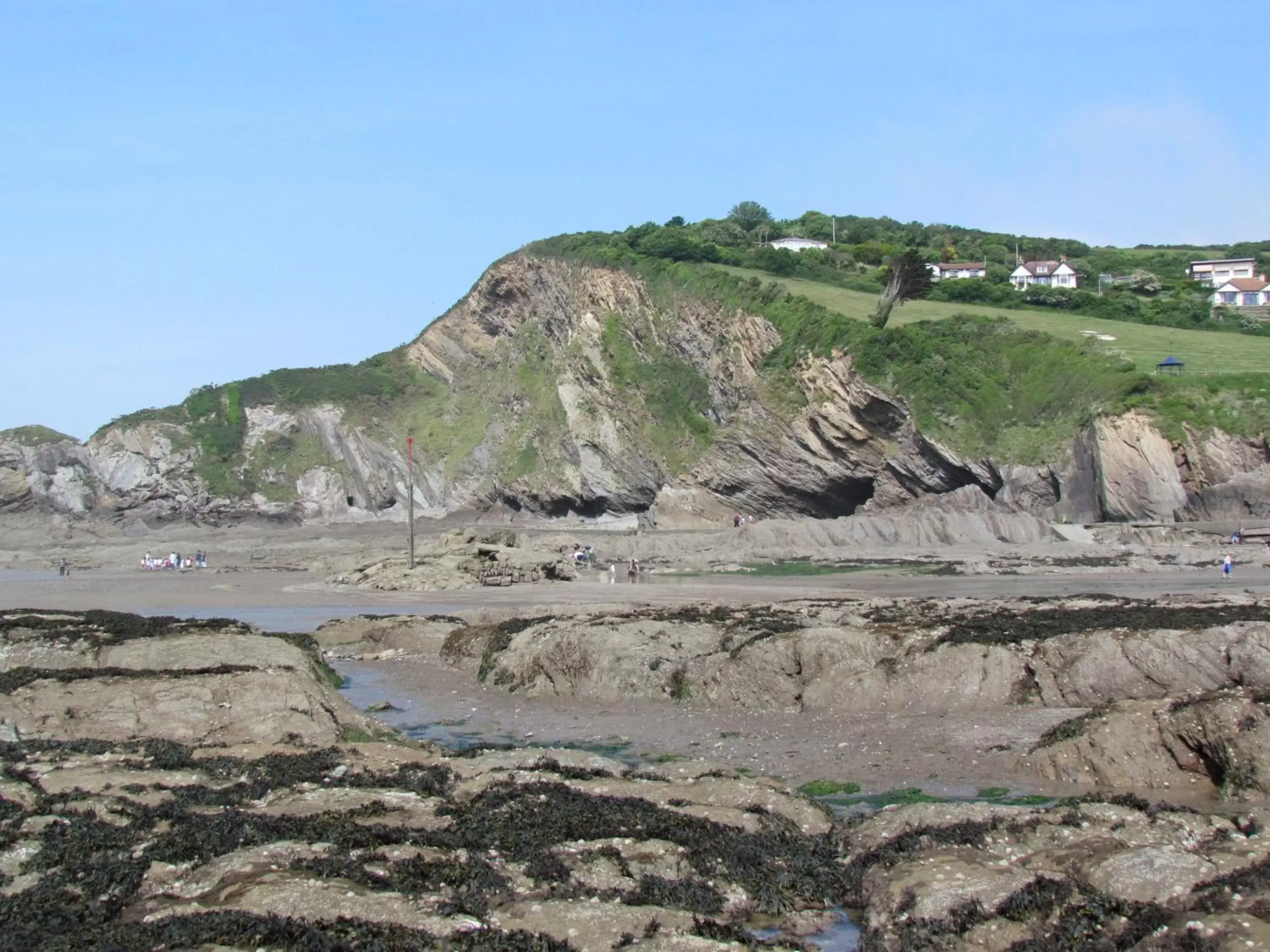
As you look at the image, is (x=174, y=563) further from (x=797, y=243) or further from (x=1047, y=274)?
(x=1047, y=274)

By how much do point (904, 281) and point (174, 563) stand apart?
43.3 meters

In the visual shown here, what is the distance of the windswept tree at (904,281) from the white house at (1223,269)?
4985 cm

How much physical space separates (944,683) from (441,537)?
1440 inches

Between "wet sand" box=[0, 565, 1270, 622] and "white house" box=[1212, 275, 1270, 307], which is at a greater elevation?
"white house" box=[1212, 275, 1270, 307]

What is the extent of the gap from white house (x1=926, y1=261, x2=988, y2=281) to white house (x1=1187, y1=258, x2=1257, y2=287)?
1884 cm

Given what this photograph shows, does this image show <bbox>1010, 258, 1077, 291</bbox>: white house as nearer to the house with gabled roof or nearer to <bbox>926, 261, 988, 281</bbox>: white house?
<bbox>926, 261, 988, 281</bbox>: white house

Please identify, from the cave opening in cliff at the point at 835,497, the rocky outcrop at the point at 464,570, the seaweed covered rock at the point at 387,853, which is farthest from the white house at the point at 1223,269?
the seaweed covered rock at the point at 387,853

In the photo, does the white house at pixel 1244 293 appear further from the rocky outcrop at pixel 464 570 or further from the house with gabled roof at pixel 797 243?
the rocky outcrop at pixel 464 570

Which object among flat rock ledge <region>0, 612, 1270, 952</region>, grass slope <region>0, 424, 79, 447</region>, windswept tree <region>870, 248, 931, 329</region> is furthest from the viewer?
grass slope <region>0, 424, 79, 447</region>

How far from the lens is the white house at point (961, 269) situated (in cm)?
10179

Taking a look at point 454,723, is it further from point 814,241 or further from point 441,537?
point 814,241

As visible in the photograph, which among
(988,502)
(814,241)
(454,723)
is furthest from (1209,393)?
(814,241)

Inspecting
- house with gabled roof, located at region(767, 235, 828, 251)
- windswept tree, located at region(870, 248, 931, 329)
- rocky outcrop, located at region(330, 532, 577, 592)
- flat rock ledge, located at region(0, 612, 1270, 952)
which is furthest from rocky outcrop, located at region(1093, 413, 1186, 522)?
house with gabled roof, located at region(767, 235, 828, 251)

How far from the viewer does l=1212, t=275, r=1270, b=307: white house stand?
9444cm
